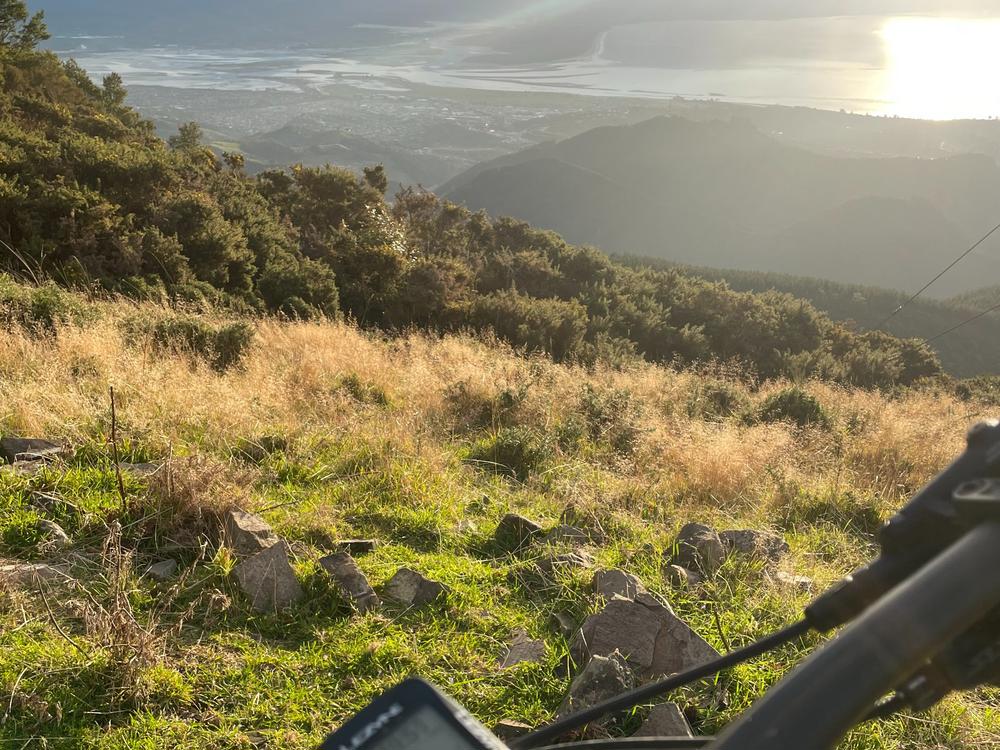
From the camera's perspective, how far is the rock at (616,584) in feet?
10.0

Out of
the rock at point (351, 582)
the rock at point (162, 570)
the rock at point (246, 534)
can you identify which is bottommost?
the rock at point (351, 582)

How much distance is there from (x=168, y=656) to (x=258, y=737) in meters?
0.53

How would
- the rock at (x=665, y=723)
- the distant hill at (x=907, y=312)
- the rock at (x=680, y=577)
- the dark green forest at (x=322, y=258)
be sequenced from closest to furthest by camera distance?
the rock at (x=665, y=723)
the rock at (x=680, y=577)
the dark green forest at (x=322, y=258)
the distant hill at (x=907, y=312)

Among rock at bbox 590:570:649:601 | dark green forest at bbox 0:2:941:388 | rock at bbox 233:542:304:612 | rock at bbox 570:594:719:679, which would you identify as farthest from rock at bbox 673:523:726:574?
dark green forest at bbox 0:2:941:388

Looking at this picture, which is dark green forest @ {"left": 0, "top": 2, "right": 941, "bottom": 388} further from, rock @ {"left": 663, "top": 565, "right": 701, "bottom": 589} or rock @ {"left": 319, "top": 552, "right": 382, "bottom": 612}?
rock @ {"left": 663, "top": 565, "right": 701, "bottom": 589}

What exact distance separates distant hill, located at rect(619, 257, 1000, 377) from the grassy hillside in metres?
61.5

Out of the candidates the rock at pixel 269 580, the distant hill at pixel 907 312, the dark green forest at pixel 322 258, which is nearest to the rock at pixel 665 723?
the rock at pixel 269 580

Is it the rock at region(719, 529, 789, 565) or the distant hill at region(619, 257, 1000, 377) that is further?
the distant hill at region(619, 257, 1000, 377)

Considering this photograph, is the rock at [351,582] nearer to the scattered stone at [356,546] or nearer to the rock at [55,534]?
the scattered stone at [356,546]

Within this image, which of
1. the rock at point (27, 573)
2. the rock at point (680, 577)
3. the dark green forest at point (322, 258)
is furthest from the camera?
the dark green forest at point (322, 258)

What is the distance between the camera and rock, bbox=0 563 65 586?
2.66 metres

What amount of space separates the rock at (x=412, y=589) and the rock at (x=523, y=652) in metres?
0.45

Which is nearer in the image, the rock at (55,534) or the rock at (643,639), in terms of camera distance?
the rock at (643,639)

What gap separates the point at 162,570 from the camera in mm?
2957
